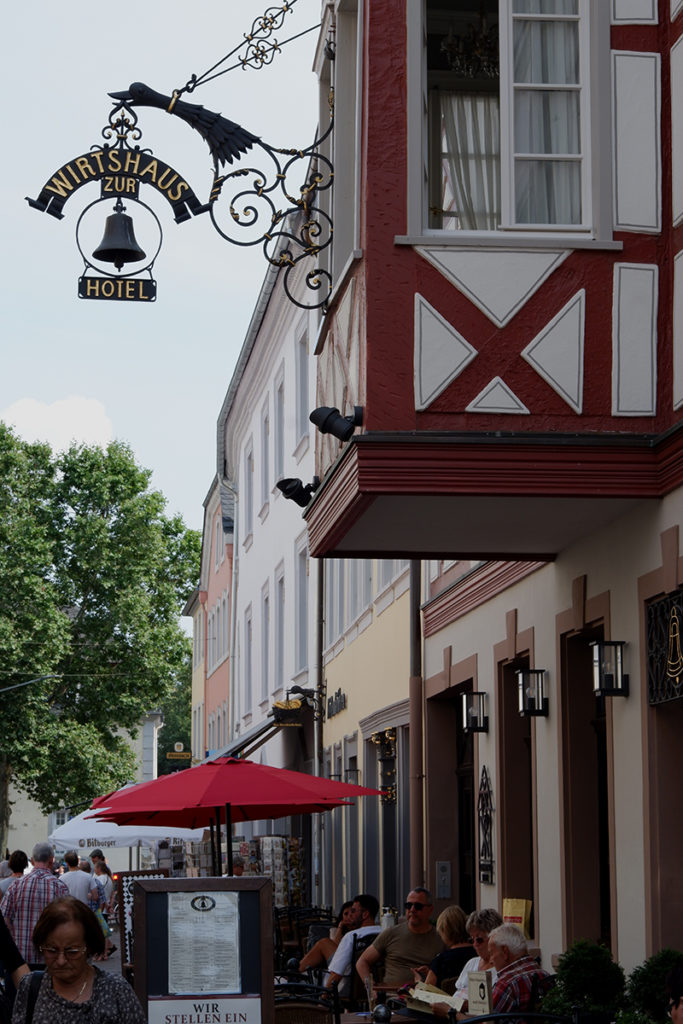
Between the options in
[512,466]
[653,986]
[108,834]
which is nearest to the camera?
[653,986]

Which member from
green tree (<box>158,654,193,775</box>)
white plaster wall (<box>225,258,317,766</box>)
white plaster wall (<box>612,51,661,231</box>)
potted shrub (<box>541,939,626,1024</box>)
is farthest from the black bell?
green tree (<box>158,654,193,775</box>)

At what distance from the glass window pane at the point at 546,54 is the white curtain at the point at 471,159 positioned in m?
0.57

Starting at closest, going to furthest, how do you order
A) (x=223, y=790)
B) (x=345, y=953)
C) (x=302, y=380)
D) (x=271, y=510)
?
(x=223, y=790), (x=345, y=953), (x=302, y=380), (x=271, y=510)

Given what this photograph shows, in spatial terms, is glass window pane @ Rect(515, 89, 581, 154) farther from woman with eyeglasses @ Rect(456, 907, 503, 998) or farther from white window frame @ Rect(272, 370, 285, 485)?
white window frame @ Rect(272, 370, 285, 485)

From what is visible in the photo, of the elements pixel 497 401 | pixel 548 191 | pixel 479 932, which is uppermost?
pixel 548 191

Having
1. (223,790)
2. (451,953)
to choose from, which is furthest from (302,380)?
(451,953)

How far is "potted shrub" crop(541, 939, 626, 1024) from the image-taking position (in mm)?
8938

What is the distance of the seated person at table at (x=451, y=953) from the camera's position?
437 inches

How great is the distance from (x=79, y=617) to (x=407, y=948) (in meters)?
40.5

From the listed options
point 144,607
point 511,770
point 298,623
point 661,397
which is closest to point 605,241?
point 661,397

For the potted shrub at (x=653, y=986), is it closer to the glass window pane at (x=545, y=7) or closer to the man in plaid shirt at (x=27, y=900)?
the glass window pane at (x=545, y=7)

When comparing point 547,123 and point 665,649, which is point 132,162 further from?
point 665,649

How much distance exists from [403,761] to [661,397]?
9843 millimetres

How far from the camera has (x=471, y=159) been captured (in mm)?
10492
